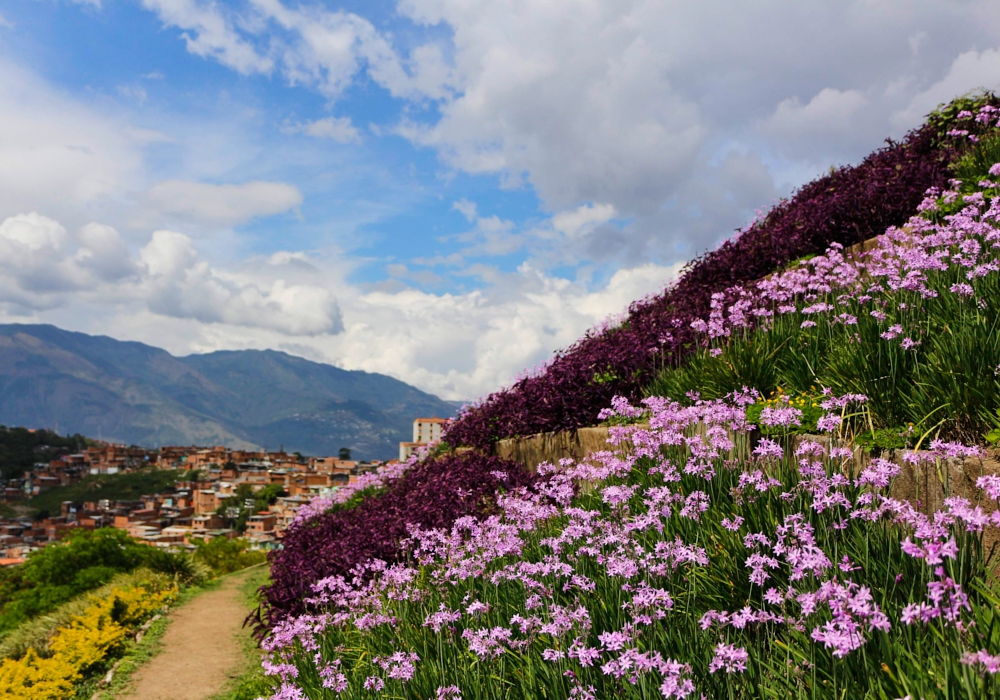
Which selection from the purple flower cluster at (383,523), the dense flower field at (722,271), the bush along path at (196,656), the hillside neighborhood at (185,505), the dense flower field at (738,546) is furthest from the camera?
the hillside neighborhood at (185,505)

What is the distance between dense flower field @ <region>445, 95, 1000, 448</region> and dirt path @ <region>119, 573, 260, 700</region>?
5.61 m

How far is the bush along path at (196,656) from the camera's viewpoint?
9.27m

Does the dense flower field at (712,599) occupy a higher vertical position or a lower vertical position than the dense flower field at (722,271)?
lower

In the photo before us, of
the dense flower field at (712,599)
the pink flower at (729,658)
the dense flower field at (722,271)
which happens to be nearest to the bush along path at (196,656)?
the dense flower field at (712,599)

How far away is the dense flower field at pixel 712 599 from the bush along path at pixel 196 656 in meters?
4.62

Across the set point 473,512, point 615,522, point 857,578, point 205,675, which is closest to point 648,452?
point 615,522

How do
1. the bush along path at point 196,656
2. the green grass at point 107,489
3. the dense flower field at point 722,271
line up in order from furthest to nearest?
1. the green grass at point 107,489
2. the dense flower field at point 722,271
3. the bush along path at point 196,656

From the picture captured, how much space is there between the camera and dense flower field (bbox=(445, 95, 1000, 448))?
32.9ft

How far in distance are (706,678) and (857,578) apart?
108cm

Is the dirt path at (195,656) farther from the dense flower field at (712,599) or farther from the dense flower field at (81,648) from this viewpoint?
the dense flower field at (712,599)

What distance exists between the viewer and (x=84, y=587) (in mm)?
16141

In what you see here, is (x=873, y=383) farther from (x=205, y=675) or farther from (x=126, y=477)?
(x=126, y=477)

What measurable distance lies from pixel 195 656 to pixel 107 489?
18802 centimetres

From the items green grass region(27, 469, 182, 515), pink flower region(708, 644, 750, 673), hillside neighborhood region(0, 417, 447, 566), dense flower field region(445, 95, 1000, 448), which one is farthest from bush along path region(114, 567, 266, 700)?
green grass region(27, 469, 182, 515)
